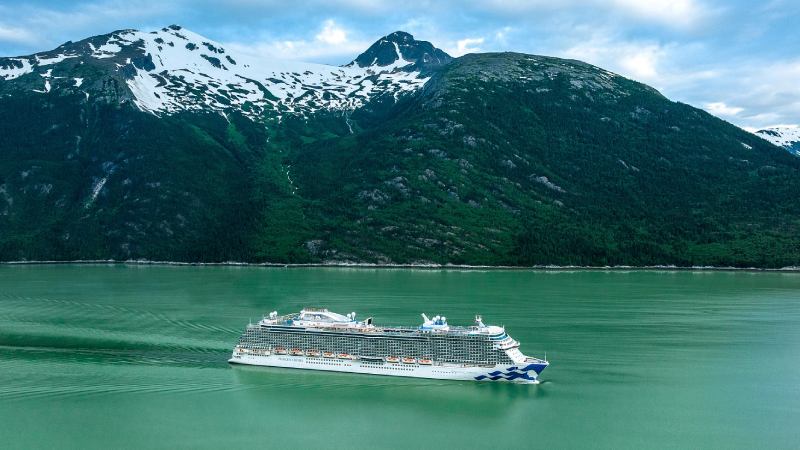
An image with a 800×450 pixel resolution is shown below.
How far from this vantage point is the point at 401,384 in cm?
5856

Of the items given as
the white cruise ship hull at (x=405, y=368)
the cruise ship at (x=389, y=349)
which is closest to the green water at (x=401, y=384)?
the white cruise ship hull at (x=405, y=368)

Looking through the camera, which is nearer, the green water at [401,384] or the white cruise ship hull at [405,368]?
the green water at [401,384]

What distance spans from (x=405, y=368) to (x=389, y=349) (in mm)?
2247

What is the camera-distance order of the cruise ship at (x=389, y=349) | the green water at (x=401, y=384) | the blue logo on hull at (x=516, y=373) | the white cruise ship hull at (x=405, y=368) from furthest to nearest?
the cruise ship at (x=389, y=349)
the white cruise ship hull at (x=405, y=368)
the blue logo on hull at (x=516, y=373)
the green water at (x=401, y=384)

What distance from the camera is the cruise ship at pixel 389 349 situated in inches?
2296

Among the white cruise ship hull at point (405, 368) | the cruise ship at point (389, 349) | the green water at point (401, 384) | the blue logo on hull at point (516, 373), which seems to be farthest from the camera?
the cruise ship at point (389, 349)

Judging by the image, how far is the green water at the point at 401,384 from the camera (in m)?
47.7

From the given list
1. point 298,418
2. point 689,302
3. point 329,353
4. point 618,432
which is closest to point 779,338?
point 689,302

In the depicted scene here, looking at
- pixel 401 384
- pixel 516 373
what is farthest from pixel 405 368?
pixel 516 373

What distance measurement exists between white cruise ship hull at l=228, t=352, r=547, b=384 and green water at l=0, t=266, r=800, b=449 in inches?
33.6

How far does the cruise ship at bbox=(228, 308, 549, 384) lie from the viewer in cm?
5831

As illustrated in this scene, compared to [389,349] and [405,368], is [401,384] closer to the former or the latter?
[405,368]

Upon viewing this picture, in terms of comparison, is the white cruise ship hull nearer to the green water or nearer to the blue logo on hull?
the blue logo on hull

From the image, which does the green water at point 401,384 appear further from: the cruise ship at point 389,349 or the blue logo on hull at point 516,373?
the cruise ship at point 389,349
